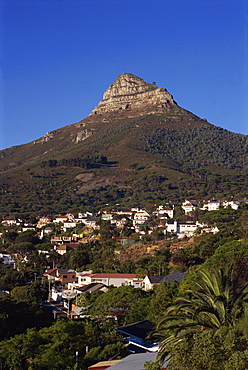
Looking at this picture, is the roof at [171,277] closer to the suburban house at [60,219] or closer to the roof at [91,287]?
the roof at [91,287]

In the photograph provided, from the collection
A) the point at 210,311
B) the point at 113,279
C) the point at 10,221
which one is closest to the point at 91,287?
the point at 113,279

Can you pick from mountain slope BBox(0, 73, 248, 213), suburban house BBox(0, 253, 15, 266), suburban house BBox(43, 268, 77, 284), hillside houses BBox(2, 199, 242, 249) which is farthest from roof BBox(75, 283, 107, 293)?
mountain slope BBox(0, 73, 248, 213)

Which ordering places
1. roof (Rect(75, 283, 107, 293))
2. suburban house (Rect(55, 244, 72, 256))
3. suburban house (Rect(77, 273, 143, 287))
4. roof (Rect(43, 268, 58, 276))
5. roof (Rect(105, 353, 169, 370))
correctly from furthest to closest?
1. suburban house (Rect(55, 244, 72, 256))
2. roof (Rect(43, 268, 58, 276))
3. suburban house (Rect(77, 273, 143, 287))
4. roof (Rect(75, 283, 107, 293))
5. roof (Rect(105, 353, 169, 370))

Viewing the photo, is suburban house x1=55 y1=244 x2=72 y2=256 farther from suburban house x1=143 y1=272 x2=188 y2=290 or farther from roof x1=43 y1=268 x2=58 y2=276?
suburban house x1=143 y1=272 x2=188 y2=290

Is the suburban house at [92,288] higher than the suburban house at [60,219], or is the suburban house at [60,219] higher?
the suburban house at [60,219]

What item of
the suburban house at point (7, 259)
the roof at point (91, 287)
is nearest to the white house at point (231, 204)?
the suburban house at point (7, 259)

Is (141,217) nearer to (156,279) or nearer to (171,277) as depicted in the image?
(156,279)
